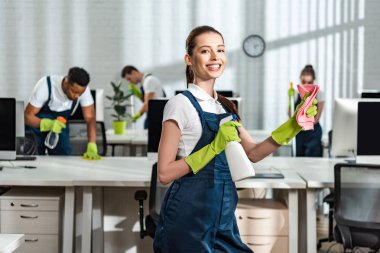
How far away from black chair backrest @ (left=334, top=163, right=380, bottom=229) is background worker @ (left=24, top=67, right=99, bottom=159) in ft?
6.24

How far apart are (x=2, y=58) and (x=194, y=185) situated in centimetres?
718

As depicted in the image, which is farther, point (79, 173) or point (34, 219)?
point (79, 173)

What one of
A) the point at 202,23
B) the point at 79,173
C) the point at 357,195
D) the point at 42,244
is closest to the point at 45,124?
the point at 79,173

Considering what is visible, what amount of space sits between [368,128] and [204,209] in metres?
2.14

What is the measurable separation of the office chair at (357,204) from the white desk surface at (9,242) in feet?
5.70

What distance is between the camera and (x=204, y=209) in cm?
221

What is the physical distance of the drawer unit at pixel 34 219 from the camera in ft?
12.6

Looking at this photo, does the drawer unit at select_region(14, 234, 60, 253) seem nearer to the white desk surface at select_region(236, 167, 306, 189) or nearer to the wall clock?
the white desk surface at select_region(236, 167, 306, 189)

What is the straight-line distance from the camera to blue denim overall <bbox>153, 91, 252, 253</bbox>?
2.21m

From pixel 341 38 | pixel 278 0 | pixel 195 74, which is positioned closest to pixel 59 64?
pixel 278 0

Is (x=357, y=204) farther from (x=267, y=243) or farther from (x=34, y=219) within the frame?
(x=34, y=219)

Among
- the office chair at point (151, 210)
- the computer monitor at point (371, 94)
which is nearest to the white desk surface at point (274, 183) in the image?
the office chair at point (151, 210)

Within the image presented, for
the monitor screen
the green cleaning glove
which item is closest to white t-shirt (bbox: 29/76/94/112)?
the green cleaning glove

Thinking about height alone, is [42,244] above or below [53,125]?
below
